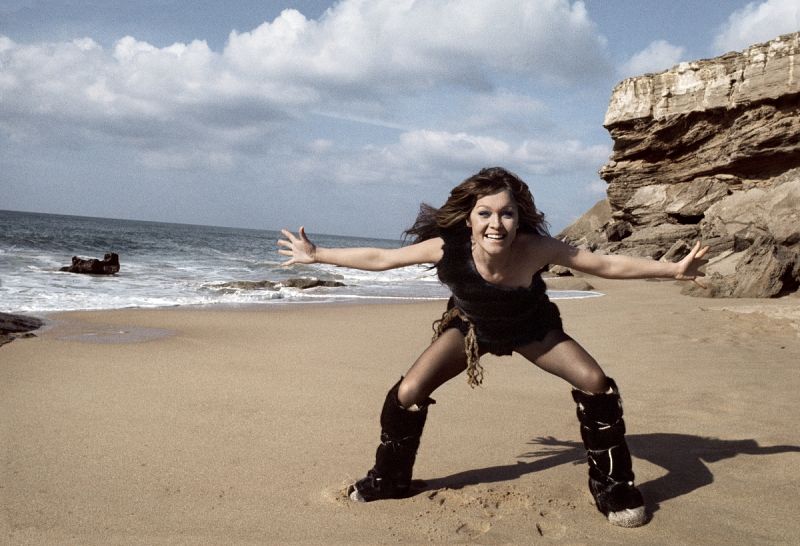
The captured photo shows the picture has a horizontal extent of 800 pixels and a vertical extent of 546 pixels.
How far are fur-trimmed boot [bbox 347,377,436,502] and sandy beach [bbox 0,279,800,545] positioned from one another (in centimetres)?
8

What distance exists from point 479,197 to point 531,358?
0.91 meters

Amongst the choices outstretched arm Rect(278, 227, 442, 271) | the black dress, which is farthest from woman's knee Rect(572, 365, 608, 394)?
outstretched arm Rect(278, 227, 442, 271)

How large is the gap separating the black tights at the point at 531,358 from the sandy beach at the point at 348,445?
0.59m

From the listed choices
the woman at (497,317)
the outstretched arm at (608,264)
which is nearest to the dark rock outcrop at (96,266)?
the woman at (497,317)

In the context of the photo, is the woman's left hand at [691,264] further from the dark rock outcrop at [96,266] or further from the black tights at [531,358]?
the dark rock outcrop at [96,266]

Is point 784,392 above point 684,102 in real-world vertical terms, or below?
below

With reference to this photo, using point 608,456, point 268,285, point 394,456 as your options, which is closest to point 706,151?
point 268,285

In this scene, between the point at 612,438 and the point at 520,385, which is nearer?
the point at 612,438

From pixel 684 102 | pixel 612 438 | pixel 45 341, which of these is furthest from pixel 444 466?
pixel 684 102

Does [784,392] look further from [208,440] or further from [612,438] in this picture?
[208,440]

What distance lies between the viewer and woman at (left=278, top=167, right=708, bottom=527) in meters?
3.15

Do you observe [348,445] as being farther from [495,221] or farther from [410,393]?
[495,221]

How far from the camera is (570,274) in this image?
77.2 feet

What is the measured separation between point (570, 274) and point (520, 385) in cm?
1851
